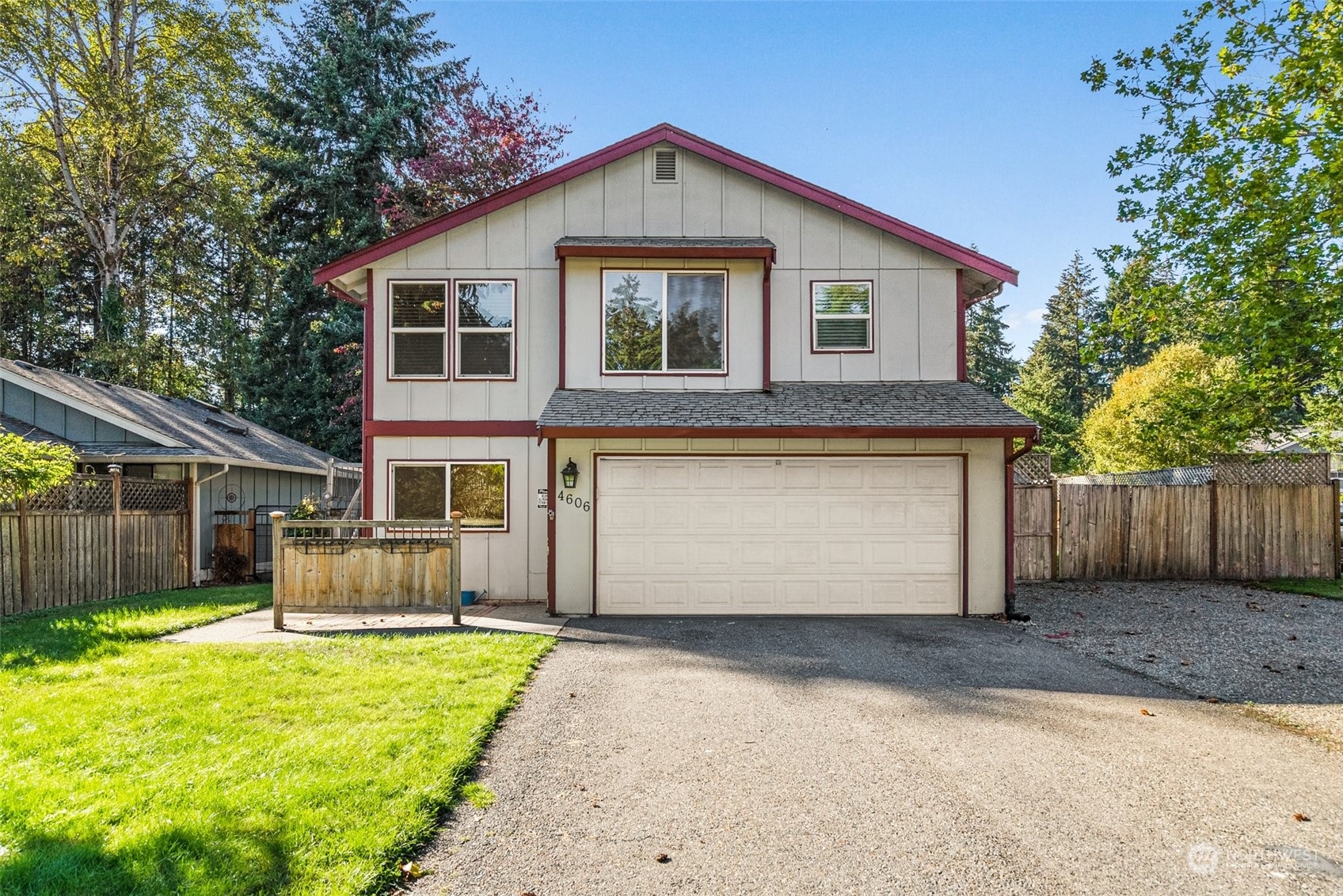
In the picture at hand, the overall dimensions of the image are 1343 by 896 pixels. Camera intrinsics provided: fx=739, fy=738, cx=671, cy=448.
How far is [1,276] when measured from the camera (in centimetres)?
2355

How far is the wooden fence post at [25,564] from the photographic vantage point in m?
9.45

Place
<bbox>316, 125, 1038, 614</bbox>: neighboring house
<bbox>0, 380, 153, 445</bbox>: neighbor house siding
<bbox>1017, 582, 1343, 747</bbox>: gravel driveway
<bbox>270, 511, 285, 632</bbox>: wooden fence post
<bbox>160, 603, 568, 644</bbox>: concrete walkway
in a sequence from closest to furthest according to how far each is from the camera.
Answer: <bbox>1017, 582, 1343, 747</bbox>: gravel driveway
<bbox>160, 603, 568, 644</bbox>: concrete walkway
<bbox>270, 511, 285, 632</bbox>: wooden fence post
<bbox>316, 125, 1038, 614</bbox>: neighboring house
<bbox>0, 380, 153, 445</bbox>: neighbor house siding

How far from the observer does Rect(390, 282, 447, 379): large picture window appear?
35.8 ft

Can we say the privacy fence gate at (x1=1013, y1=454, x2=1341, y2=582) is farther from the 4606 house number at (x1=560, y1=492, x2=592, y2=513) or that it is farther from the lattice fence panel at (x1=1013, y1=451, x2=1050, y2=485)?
the 4606 house number at (x1=560, y1=492, x2=592, y2=513)

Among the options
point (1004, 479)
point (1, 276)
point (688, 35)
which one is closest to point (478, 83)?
point (688, 35)

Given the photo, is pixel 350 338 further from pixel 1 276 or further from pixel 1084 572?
pixel 1084 572

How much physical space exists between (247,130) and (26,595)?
19.1m

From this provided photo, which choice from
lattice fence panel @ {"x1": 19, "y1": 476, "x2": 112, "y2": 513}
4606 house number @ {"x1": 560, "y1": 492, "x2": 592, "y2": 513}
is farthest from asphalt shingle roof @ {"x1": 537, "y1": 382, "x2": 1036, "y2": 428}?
lattice fence panel @ {"x1": 19, "y1": 476, "x2": 112, "y2": 513}

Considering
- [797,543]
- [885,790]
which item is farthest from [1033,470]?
[885,790]

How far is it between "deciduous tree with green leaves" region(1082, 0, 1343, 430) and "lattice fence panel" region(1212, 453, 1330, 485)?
17.0 ft

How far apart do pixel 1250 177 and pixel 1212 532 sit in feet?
26.7

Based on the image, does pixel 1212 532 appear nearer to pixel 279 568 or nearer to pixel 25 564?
pixel 279 568

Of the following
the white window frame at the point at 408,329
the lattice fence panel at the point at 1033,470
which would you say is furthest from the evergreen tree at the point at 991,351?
the white window frame at the point at 408,329

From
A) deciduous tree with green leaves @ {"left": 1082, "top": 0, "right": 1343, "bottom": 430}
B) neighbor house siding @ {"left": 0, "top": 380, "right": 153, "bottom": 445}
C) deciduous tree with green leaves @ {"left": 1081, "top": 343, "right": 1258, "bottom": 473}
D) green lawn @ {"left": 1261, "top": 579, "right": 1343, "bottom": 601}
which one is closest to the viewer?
deciduous tree with green leaves @ {"left": 1082, "top": 0, "right": 1343, "bottom": 430}
